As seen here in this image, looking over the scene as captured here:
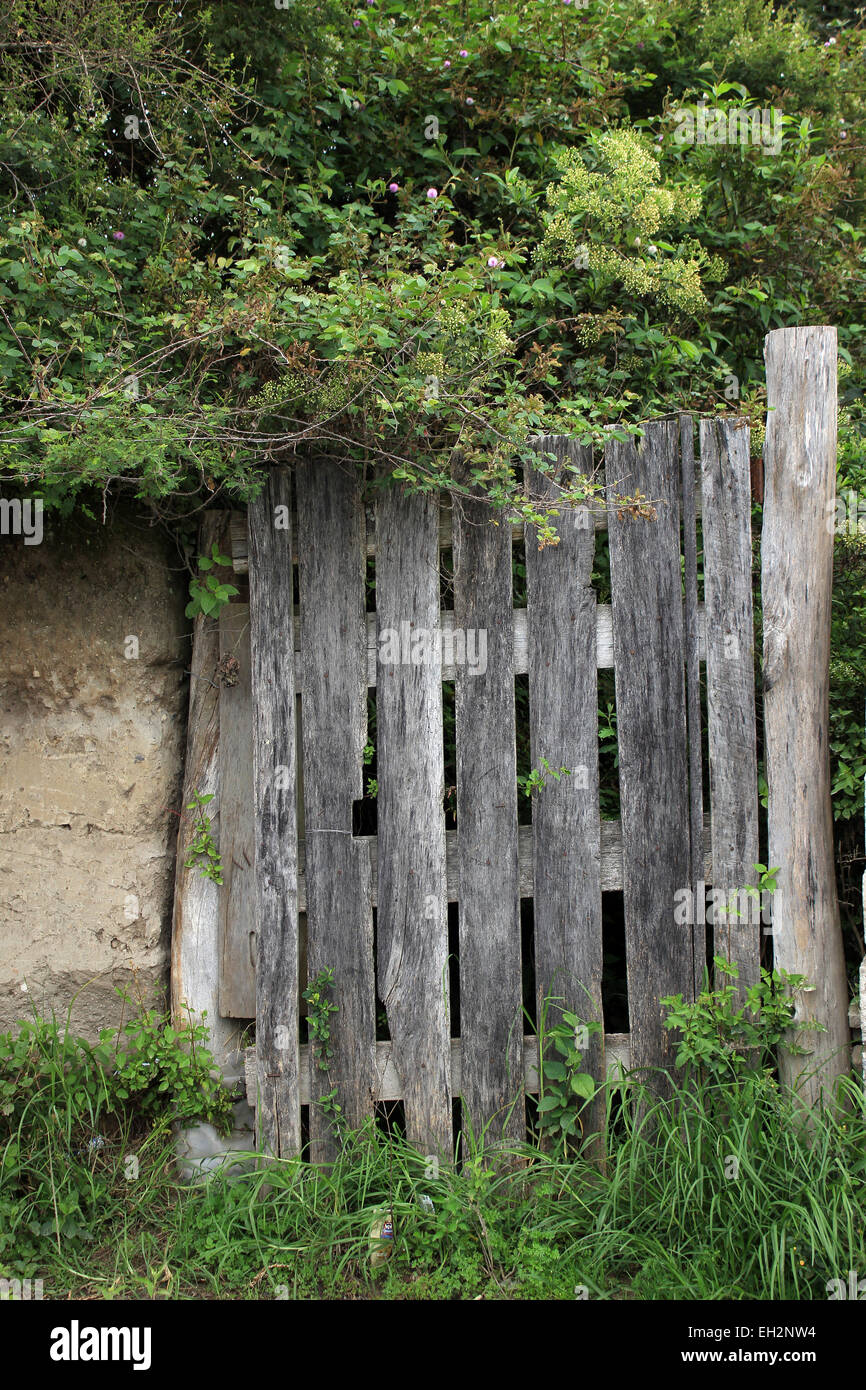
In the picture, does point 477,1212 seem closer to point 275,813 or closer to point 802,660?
point 275,813

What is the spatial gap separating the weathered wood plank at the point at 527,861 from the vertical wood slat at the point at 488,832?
0.14ft

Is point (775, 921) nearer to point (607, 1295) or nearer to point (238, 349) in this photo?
point (607, 1295)

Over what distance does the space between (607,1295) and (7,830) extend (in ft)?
7.69

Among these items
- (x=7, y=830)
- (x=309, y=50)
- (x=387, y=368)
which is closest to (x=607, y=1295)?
(x=7, y=830)

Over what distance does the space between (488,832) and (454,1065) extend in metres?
0.74

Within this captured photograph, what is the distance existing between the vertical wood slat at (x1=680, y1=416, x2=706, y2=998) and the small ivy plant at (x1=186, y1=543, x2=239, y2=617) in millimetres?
1474

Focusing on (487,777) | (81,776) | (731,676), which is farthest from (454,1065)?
(81,776)

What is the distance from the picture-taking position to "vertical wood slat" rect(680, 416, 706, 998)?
108 inches

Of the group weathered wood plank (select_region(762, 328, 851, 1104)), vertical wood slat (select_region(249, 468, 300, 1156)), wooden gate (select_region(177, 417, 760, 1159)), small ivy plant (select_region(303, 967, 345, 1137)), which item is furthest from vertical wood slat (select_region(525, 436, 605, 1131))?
vertical wood slat (select_region(249, 468, 300, 1156))

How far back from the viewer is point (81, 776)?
3.14 meters

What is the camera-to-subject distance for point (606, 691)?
3174 millimetres

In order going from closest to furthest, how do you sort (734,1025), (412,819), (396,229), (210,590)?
(734,1025), (412,819), (210,590), (396,229)

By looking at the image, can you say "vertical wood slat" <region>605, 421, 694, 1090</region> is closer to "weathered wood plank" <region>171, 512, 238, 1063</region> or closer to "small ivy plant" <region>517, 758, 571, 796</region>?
"small ivy plant" <region>517, 758, 571, 796</region>

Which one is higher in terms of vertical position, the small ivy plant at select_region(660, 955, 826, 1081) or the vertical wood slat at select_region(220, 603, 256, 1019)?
the vertical wood slat at select_region(220, 603, 256, 1019)
